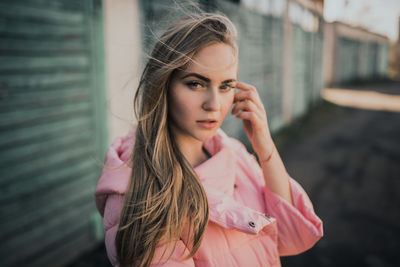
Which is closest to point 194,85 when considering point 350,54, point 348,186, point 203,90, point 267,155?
point 203,90

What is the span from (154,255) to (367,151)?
7096 mm

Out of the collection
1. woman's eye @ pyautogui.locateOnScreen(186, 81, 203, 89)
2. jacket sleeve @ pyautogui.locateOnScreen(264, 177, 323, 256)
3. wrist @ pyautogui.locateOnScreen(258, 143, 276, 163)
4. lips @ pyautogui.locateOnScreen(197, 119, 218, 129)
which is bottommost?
jacket sleeve @ pyautogui.locateOnScreen(264, 177, 323, 256)

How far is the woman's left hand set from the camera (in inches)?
53.0

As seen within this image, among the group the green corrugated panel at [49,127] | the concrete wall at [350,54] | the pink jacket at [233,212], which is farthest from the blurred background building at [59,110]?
the concrete wall at [350,54]

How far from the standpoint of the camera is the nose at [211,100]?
1201 mm

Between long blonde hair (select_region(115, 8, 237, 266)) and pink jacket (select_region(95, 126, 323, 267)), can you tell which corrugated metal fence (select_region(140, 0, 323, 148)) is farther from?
pink jacket (select_region(95, 126, 323, 267))

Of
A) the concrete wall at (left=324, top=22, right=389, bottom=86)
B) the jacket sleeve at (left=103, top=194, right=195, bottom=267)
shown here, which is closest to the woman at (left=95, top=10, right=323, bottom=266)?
the jacket sleeve at (left=103, top=194, right=195, bottom=267)

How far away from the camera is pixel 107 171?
1282 millimetres

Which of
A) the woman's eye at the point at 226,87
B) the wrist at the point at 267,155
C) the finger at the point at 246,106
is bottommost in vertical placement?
the wrist at the point at 267,155

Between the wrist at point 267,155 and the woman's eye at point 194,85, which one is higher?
the woman's eye at point 194,85

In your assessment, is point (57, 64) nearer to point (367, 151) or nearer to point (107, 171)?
point (107, 171)

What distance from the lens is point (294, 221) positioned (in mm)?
1384

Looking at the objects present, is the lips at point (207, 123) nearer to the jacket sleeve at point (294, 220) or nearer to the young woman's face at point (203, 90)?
the young woman's face at point (203, 90)

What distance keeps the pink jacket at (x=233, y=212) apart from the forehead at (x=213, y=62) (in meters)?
0.39
